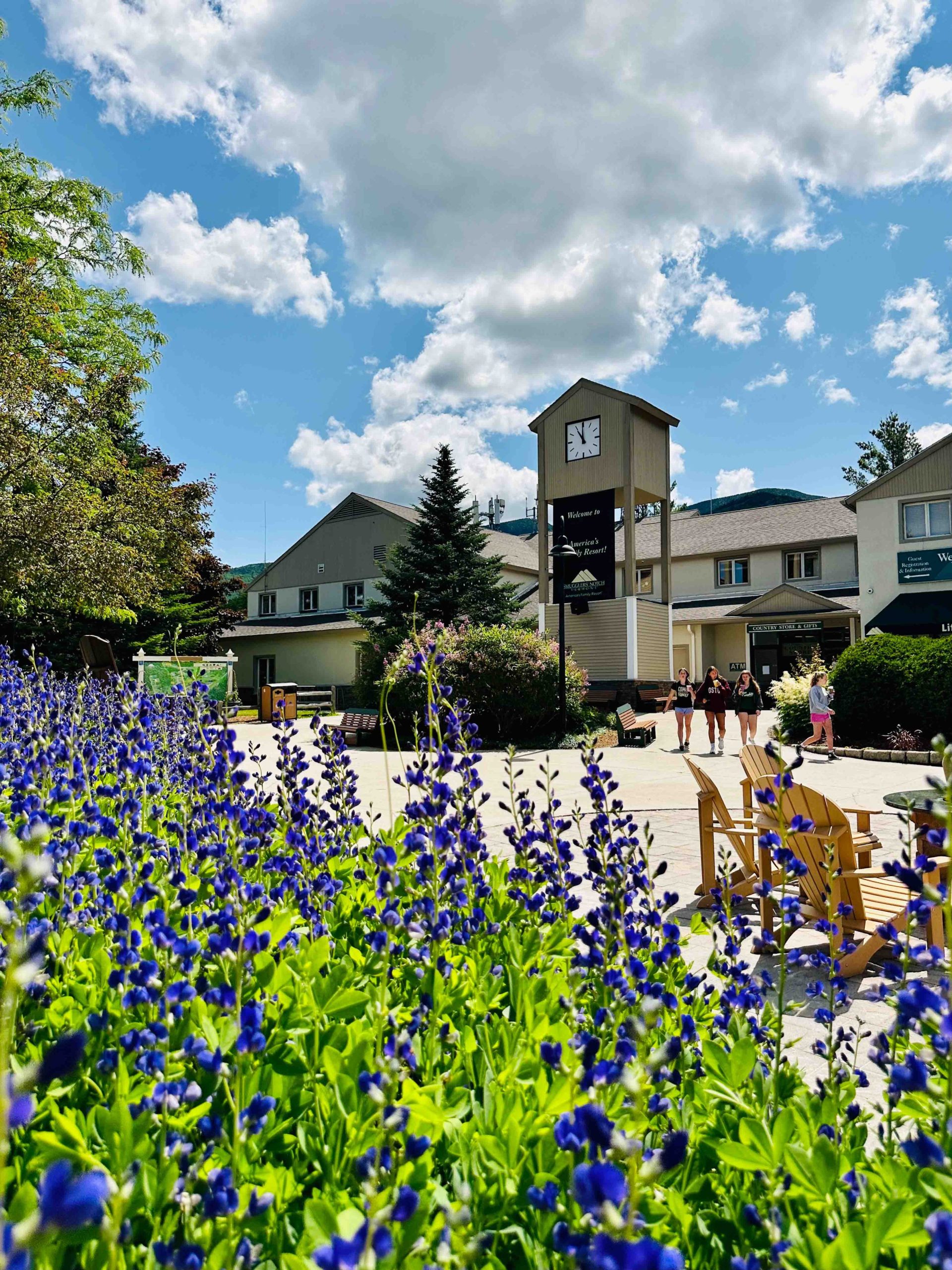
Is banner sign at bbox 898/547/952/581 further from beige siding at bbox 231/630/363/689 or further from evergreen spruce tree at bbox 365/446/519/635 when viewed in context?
beige siding at bbox 231/630/363/689

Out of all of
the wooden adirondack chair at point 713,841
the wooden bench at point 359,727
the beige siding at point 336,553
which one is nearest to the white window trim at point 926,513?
the wooden bench at point 359,727

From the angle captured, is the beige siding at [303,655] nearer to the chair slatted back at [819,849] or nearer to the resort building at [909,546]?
the resort building at [909,546]

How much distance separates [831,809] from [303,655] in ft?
113

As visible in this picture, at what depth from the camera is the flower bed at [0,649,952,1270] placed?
3.81ft

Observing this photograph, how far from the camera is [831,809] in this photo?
16.1ft

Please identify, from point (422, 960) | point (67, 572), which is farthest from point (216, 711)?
point (67, 572)

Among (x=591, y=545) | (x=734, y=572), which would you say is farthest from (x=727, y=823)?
(x=734, y=572)

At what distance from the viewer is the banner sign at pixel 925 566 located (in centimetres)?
2677

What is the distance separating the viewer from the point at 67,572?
1791cm

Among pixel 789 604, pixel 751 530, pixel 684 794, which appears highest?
pixel 751 530

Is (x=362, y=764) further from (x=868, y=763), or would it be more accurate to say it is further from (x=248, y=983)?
(x=248, y=983)

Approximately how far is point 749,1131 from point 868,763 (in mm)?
14897

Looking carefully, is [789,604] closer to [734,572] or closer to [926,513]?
[734,572]

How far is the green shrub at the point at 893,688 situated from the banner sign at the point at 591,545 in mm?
→ 10645
